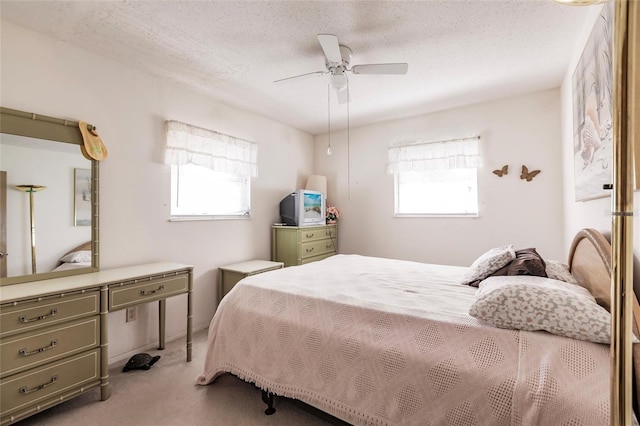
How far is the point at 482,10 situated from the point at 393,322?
200cm

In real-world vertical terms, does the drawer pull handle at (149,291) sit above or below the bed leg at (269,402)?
above

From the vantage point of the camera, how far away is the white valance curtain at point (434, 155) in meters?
3.53

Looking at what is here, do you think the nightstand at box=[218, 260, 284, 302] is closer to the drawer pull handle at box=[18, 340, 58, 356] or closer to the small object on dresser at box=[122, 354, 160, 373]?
the small object on dresser at box=[122, 354, 160, 373]

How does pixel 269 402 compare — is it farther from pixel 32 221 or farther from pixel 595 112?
pixel 595 112

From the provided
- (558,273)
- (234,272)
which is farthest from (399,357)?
(234,272)

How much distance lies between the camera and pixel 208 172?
334 centimetres

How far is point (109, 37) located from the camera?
84.9 inches

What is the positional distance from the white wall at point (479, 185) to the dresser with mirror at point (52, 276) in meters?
2.69

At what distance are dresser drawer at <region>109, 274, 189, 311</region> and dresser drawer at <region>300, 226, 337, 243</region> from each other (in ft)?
5.48

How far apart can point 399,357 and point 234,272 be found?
2.26 meters

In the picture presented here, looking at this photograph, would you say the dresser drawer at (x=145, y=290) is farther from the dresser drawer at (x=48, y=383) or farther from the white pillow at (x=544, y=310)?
the white pillow at (x=544, y=310)

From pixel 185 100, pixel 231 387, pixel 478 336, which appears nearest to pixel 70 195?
pixel 185 100

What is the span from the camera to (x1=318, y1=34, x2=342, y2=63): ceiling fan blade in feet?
6.30

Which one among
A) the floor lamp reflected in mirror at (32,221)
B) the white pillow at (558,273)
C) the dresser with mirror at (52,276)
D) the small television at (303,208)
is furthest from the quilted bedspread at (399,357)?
the small television at (303,208)
